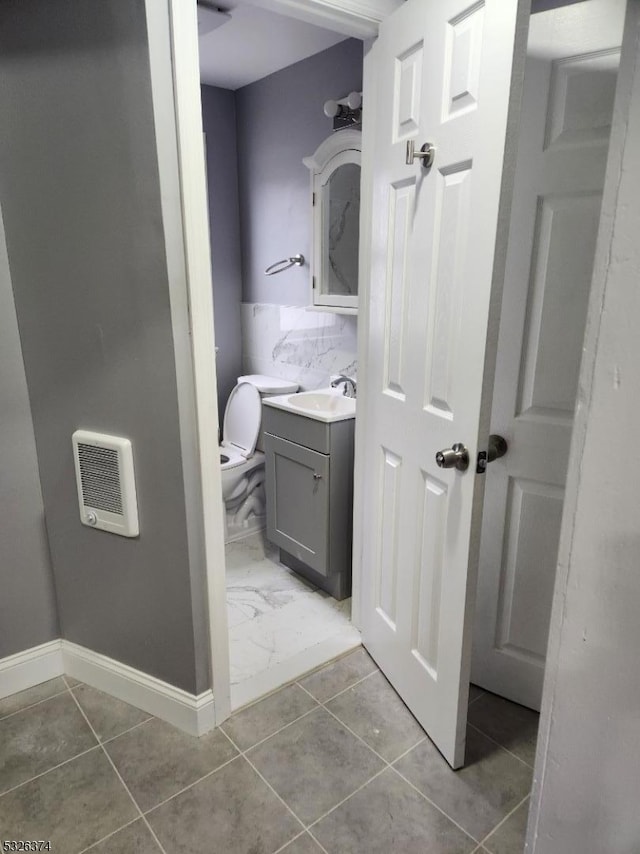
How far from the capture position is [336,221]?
2.49 m

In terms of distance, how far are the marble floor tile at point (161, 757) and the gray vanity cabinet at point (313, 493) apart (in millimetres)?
833

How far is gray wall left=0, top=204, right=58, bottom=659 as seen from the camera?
5.32ft

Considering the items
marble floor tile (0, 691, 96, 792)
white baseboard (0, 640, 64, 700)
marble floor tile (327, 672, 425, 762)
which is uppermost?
white baseboard (0, 640, 64, 700)

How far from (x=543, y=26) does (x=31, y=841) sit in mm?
2362

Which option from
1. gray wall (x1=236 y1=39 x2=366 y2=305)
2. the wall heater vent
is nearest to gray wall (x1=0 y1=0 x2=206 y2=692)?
the wall heater vent

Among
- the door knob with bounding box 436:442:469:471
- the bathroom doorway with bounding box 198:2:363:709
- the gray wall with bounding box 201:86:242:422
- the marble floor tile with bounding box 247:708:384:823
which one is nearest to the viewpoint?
the door knob with bounding box 436:442:469:471

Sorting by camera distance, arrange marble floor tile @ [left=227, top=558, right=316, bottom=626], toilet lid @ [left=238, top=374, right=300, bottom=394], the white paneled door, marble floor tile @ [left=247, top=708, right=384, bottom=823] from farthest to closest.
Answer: toilet lid @ [left=238, top=374, right=300, bottom=394]
marble floor tile @ [left=227, top=558, right=316, bottom=626]
marble floor tile @ [left=247, top=708, right=384, bottom=823]
the white paneled door

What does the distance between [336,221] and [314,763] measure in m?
2.10

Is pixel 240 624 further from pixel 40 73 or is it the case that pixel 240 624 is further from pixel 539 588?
pixel 40 73

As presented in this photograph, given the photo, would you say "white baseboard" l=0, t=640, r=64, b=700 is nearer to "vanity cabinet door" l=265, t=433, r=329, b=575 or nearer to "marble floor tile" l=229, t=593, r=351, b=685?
"marble floor tile" l=229, t=593, r=351, b=685

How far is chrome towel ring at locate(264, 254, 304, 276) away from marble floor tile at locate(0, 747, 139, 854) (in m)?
2.22

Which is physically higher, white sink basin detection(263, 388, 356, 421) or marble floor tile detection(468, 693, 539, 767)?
white sink basin detection(263, 388, 356, 421)

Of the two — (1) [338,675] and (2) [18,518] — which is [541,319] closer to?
(1) [338,675]

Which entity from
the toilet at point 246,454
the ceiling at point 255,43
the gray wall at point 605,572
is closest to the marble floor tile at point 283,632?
the toilet at point 246,454
